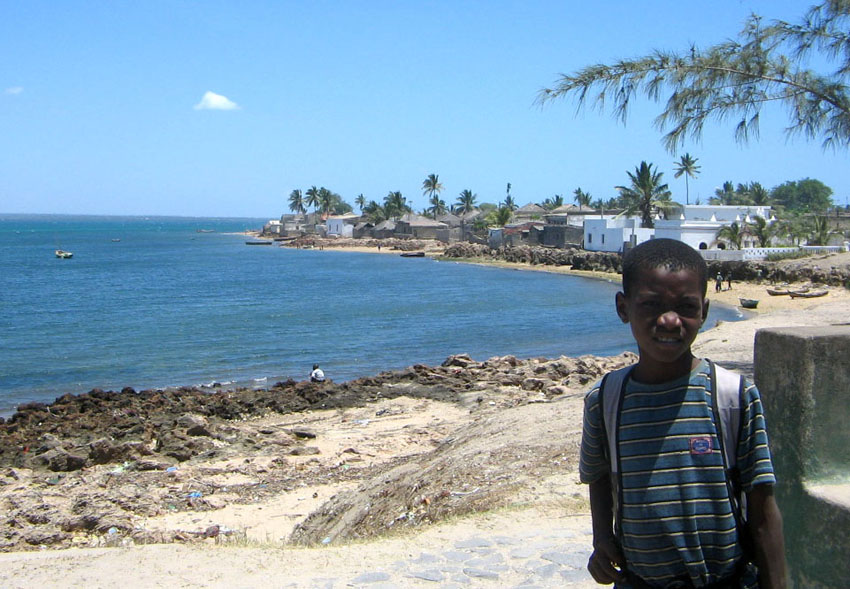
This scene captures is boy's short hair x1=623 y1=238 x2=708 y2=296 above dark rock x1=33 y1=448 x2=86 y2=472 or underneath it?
above

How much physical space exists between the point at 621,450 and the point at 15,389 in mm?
23392

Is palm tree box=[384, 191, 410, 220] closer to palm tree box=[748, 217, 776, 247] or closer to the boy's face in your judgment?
palm tree box=[748, 217, 776, 247]

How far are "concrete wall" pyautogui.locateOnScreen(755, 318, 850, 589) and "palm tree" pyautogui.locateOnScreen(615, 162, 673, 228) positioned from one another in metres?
60.1

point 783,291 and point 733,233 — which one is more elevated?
point 733,233

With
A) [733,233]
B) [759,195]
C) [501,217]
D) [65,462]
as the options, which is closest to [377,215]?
[501,217]

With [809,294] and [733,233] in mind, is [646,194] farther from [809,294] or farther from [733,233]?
[809,294]

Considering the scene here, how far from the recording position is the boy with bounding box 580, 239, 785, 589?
97.7 inches

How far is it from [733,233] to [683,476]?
175 feet

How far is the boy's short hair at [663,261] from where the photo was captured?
262cm

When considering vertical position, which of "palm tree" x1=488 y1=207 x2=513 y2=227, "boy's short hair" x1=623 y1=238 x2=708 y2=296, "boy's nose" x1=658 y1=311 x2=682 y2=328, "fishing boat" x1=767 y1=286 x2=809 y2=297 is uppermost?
"palm tree" x1=488 y1=207 x2=513 y2=227

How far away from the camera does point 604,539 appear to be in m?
2.72

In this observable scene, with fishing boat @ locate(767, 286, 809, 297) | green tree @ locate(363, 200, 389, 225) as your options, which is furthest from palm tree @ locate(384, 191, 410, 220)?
fishing boat @ locate(767, 286, 809, 297)

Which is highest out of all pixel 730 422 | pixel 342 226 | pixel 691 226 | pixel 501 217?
pixel 501 217

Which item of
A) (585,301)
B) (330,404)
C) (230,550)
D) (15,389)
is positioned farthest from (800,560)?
(585,301)
